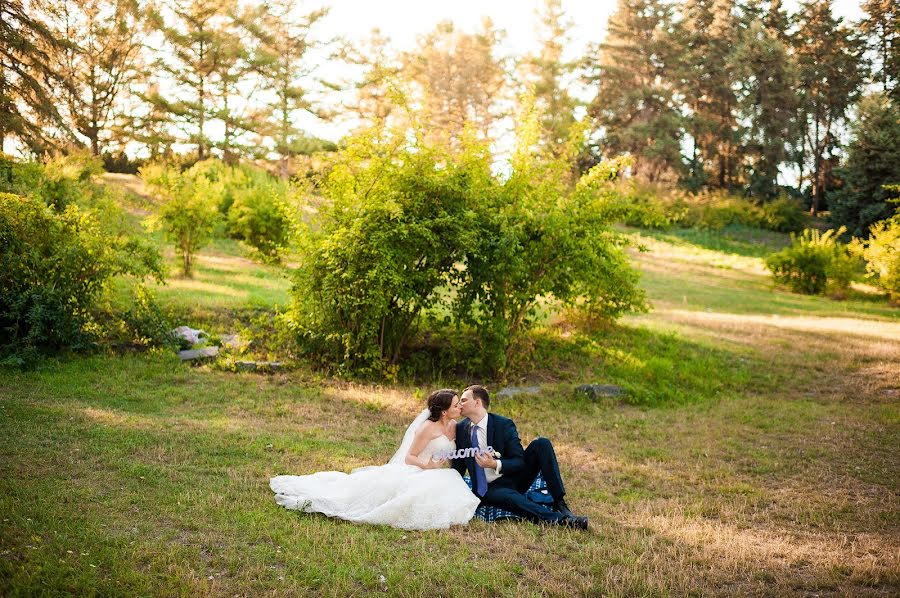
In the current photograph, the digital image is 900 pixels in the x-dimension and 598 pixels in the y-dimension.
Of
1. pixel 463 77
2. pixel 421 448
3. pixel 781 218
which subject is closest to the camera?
pixel 421 448

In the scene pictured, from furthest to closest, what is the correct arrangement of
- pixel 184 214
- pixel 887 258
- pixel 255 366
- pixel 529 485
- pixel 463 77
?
pixel 463 77 < pixel 887 258 < pixel 184 214 < pixel 255 366 < pixel 529 485

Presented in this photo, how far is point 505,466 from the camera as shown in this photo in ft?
20.1

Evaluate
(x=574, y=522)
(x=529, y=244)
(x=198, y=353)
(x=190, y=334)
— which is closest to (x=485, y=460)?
(x=574, y=522)

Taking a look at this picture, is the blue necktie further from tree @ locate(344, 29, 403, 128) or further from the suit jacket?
tree @ locate(344, 29, 403, 128)

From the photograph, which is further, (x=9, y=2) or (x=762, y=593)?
(x=9, y=2)

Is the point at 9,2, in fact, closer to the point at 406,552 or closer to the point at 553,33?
the point at 406,552

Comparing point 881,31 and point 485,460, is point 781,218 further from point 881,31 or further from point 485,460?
point 485,460

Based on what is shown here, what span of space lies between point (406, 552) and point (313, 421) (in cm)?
416

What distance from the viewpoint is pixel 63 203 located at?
1446 cm

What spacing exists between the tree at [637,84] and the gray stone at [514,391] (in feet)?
106

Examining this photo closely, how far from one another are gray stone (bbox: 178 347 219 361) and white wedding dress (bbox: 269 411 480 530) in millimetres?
5406

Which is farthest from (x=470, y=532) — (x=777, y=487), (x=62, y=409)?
(x=62, y=409)

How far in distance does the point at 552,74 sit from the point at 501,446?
35465 millimetres

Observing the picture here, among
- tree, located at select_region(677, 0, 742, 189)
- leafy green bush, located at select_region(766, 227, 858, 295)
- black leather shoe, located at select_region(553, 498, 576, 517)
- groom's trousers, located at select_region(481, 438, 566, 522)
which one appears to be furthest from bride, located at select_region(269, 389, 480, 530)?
tree, located at select_region(677, 0, 742, 189)
